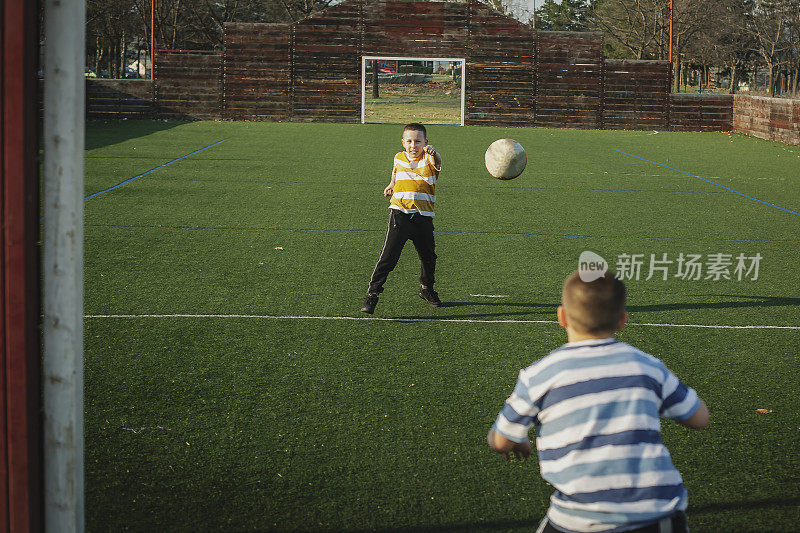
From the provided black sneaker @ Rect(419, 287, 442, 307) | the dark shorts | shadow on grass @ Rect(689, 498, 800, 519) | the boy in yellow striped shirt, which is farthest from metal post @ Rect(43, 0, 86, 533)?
black sneaker @ Rect(419, 287, 442, 307)

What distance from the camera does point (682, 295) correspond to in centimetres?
839

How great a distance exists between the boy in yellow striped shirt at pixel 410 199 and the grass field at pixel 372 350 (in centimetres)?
44

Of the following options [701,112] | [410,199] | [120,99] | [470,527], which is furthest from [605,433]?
[701,112]

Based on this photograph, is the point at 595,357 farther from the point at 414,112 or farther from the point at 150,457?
the point at 414,112

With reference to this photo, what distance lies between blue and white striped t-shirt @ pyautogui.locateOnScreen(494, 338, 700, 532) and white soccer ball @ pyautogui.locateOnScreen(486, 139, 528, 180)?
546cm

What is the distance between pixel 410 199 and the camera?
721cm

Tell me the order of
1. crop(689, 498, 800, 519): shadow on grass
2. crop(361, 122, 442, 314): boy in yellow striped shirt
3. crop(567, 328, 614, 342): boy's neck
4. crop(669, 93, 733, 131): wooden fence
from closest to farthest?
crop(567, 328, 614, 342): boy's neck, crop(689, 498, 800, 519): shadow on grass, crop(361, 122, 442, 314): boy in yellow striped shirt, crop(669, 93, 733, 131): wooden fence

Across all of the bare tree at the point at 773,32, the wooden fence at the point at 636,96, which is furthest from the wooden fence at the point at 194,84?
the bare tree at the point at 773,32

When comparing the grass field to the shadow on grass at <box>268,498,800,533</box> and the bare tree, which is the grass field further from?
the bare tree

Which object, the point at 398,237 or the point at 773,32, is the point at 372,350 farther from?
the point at 773,32

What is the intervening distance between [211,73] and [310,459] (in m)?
32.6

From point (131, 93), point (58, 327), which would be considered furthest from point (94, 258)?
point (131, 93)

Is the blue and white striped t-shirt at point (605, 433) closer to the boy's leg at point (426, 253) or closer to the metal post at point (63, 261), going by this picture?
the metal post at point (63, 261)

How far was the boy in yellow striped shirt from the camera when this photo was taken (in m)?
7.16
